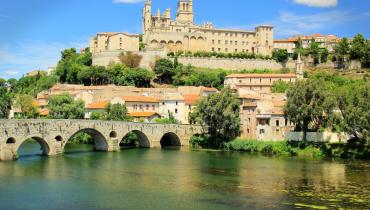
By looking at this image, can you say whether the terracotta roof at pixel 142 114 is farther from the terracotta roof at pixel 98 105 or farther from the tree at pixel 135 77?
the tree at pixel 135 77

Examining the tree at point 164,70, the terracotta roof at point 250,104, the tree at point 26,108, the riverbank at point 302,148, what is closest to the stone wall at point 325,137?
the riverbank at point 302,148

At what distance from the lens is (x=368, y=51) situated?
9681cm

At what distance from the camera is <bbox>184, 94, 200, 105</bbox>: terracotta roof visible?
76375 millimetres

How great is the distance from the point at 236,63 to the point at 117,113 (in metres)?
41.1

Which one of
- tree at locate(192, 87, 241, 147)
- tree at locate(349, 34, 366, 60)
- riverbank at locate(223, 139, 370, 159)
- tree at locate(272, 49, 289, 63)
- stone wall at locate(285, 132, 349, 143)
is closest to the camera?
riverbank at locate(223, 139, 370, 159)

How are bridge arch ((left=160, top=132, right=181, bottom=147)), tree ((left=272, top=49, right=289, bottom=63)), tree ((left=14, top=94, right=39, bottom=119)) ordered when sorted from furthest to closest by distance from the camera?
tree ((left=272, top=49, right=289, bottom=63)) < tree ((left=14, top=94, right=39, bottom=119)) < bridge arch ((left=160, top=132, right=181, bottom=147))

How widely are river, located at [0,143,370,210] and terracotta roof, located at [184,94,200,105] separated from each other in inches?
954

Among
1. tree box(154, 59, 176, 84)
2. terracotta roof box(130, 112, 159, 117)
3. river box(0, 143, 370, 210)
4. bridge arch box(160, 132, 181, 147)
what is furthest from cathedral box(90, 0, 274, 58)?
river box(0, 143, 370, 210)

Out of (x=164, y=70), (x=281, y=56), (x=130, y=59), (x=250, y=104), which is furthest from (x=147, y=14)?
(x=250, y=104)

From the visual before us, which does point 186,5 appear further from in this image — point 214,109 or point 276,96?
point 214,109

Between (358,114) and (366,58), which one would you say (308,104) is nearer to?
(358,114)

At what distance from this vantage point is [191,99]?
77688mm

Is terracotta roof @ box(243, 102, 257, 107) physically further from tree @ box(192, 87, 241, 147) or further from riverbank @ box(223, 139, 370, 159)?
riverbank @ box(223, 139, 370, 159)

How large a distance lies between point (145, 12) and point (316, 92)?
68269 mm
